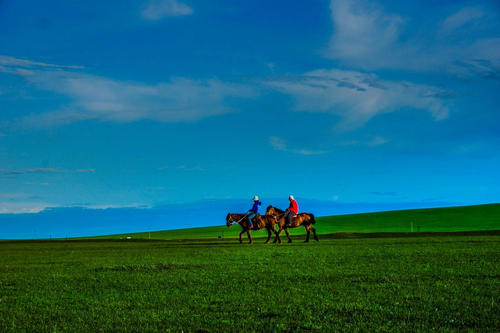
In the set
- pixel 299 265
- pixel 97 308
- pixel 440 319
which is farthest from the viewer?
pixel 299 265

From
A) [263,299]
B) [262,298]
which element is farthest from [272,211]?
[263,299]

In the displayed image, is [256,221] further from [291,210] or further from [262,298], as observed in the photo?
[262,298]

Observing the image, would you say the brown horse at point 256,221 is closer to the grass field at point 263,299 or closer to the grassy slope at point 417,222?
the grass field at point 263,299

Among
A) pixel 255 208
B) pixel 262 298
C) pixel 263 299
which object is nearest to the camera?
pixel 263 299

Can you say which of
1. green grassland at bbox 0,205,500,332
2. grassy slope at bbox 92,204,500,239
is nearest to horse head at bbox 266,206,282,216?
green grassland at bbox 0,205,500,332

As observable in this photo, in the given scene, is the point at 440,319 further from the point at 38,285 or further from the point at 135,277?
the point at 38,285

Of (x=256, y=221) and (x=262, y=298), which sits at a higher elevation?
(x=256, y=221)

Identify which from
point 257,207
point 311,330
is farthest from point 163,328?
point 257,207

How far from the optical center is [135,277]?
57.4ft

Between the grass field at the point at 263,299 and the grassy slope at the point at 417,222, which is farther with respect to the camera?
the grassy slope at the point at 417,222

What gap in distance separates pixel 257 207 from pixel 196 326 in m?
32.5

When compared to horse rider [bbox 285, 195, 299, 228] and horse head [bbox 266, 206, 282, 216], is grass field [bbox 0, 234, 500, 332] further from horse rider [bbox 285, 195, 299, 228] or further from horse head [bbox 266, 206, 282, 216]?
horse head [bbox 266, 206, 282, 216]

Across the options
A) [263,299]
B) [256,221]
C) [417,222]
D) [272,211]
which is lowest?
[263,299]

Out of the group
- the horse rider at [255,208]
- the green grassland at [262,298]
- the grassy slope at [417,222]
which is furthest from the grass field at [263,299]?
the grassy slope at [417,222]
